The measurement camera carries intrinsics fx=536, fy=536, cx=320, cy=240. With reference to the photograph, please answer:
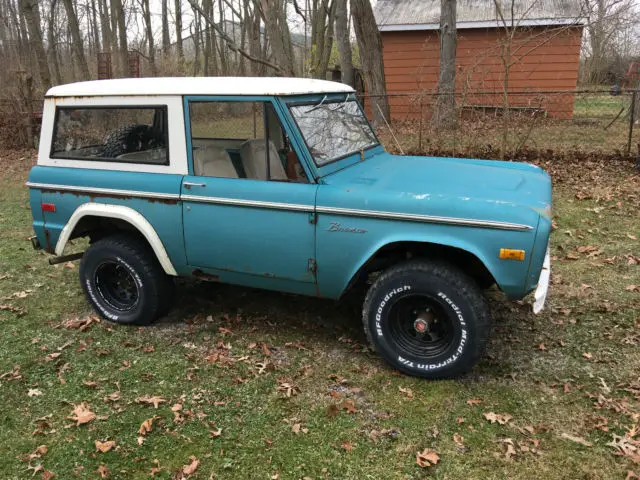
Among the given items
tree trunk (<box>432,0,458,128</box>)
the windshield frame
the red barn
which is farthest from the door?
the red barn

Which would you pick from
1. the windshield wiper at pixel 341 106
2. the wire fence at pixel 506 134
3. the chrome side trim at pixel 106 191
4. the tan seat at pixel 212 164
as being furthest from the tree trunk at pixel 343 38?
the chrome side trim at pixel 106 191

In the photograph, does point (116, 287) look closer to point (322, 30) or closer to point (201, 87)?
point (201, 87)

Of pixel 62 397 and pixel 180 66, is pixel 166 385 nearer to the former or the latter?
pixel 62 397

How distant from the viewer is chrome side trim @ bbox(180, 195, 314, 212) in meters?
3.80

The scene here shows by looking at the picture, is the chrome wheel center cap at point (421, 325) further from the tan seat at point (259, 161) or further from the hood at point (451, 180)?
the tan seat at point (259, 161)

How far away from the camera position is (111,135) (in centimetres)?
457

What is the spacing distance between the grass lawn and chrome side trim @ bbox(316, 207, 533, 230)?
3.84ft

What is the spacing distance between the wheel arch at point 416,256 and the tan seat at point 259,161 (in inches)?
34.5

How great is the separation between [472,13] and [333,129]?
1432 centimetres

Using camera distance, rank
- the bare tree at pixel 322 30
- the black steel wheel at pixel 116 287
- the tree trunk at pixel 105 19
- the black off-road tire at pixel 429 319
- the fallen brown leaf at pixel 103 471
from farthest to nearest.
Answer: the tree trunk at pixel 105 19, the bare tree at pixel 322 30, the black steel wheel at pixel 116 287, the black off-road tire at pixel 429 319, the fallen brown leaf at pixel 103 471

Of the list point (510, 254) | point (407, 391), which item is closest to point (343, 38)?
point (510, 254)

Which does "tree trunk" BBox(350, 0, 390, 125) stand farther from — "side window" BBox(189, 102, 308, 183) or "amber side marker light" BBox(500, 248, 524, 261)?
"amber side marker light" BBox(500, 248, 524, 261)

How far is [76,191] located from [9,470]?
89.7 inches

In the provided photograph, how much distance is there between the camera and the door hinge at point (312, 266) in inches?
153
